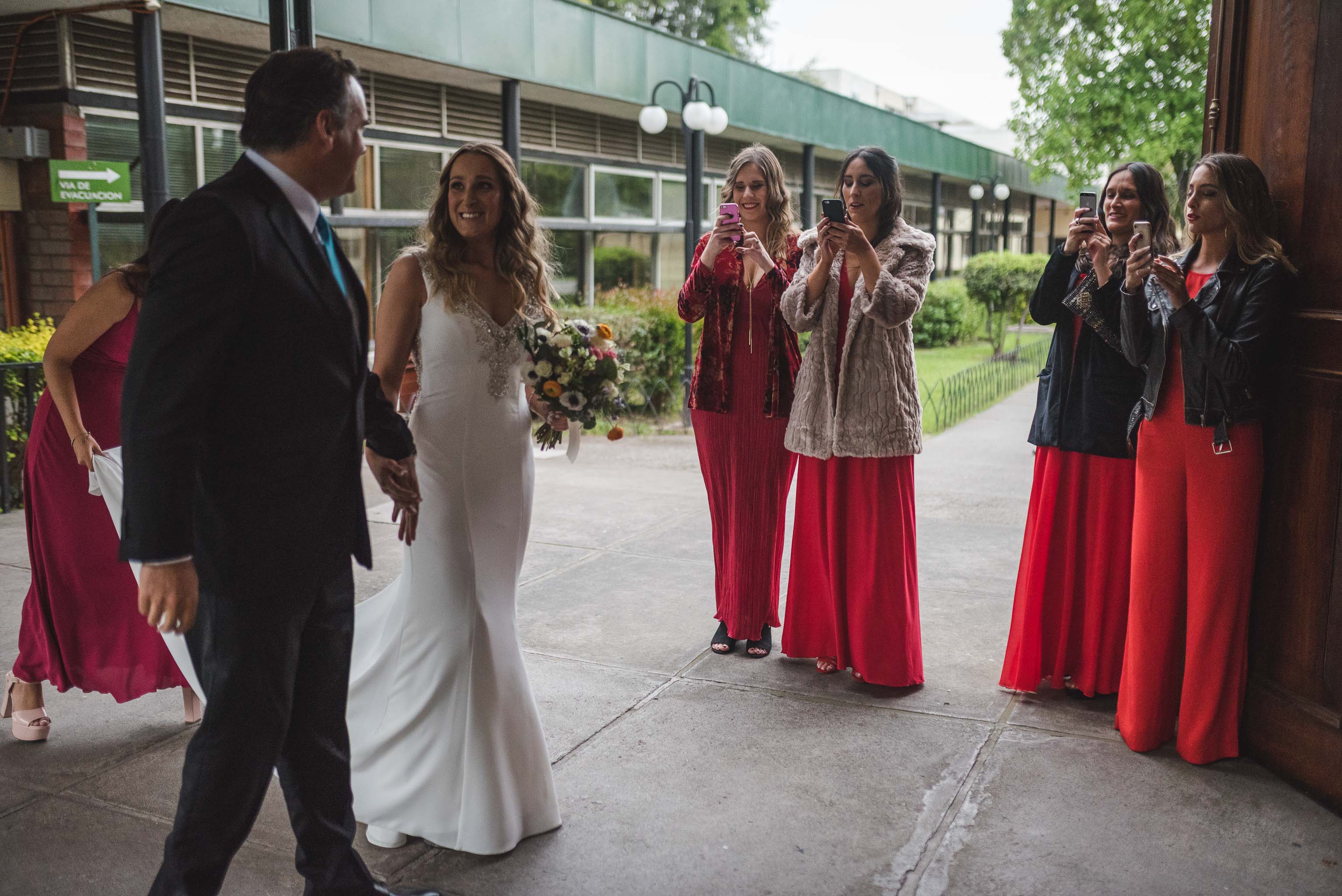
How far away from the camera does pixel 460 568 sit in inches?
133

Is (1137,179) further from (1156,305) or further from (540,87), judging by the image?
(540,87)

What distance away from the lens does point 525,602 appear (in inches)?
231

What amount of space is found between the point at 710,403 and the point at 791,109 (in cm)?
1703

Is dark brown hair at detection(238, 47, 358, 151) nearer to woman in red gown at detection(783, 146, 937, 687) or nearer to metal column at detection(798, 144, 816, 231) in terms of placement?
woman in red gown at detection(783, 146, 937, 687)

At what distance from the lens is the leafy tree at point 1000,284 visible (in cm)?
2267

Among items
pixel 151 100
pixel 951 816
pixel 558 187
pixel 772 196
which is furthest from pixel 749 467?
pixel 558 187

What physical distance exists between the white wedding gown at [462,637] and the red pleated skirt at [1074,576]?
84.3 inches

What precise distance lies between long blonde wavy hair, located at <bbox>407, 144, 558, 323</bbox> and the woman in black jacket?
1890 millimetres

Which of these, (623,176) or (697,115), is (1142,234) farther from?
(623,176)

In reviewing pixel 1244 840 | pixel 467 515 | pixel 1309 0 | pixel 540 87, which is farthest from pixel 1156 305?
pixel 540 87

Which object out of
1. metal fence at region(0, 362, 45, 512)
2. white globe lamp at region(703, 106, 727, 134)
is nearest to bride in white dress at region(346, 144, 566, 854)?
metal fence at region(0, 362, 45, 512)

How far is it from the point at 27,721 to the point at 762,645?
293 cm

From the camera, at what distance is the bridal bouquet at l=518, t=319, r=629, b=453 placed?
3.48m

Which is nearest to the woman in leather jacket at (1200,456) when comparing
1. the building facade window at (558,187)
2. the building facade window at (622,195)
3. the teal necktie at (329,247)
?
the teal necktie at (329,247)
